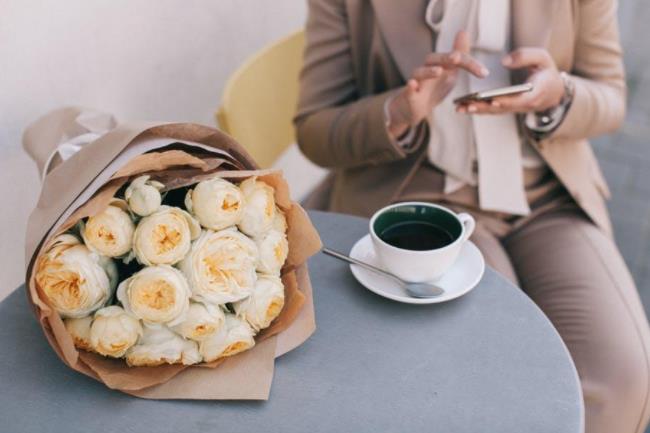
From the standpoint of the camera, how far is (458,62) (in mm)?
1204

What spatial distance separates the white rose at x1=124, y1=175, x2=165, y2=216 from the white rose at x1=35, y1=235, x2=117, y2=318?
7 centimetres

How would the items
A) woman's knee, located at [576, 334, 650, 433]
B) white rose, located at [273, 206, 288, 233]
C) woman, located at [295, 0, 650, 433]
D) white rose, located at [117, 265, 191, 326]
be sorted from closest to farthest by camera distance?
white rose, located at [117, 265, 191, 326], white rose, located at [273, 206, 288, 233], woman's knee, located at [576, 334, 650, 433], woman, located at [295, 0, 650, 433]

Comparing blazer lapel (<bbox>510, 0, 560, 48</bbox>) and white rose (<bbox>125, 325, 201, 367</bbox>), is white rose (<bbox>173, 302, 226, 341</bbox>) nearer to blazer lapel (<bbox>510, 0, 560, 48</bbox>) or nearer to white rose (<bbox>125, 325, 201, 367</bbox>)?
white rose (<bbox>125, 325, 201, 367</bbox>)

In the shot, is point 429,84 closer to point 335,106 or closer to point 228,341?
point 335,106

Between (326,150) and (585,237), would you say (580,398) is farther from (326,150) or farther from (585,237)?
(326,150)

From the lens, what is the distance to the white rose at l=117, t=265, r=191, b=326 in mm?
787

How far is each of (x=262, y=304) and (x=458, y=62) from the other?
58cm

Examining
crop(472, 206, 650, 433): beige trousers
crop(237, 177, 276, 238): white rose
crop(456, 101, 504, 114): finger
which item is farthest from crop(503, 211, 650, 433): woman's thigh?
crop(237, 177, 276, 238): white rose

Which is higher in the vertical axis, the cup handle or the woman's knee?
the cup handle

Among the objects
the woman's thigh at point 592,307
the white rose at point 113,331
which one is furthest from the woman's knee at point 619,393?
the white rose at point 113,331

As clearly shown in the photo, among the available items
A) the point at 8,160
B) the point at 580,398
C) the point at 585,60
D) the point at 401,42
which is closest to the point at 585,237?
the point at 585,60

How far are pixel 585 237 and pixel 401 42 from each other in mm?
523

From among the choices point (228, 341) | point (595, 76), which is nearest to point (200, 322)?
point (228, 341)

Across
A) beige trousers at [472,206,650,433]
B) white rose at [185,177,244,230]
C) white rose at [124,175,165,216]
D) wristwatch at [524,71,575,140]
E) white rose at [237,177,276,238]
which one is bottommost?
beige trousers at [472,206,650,433]
